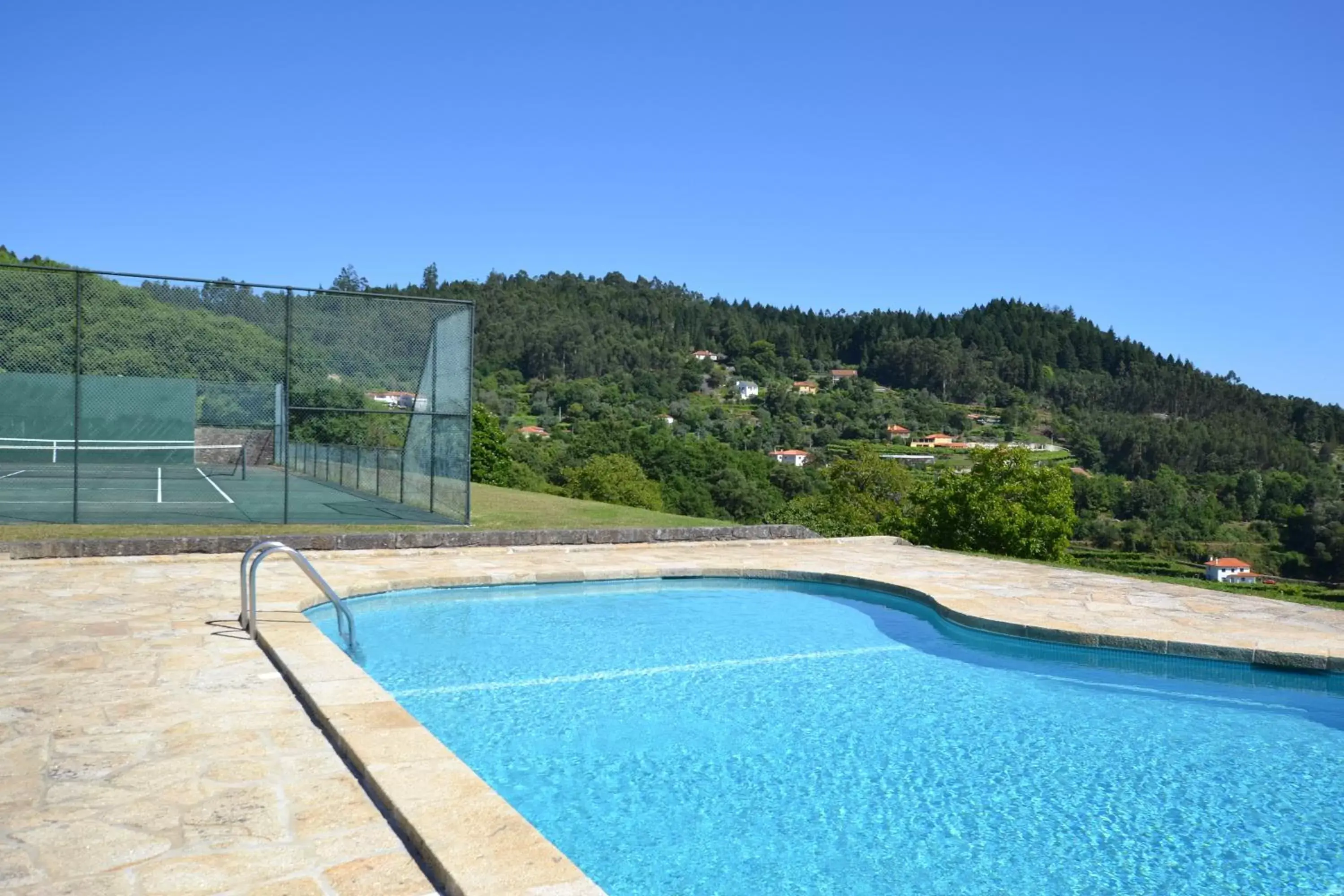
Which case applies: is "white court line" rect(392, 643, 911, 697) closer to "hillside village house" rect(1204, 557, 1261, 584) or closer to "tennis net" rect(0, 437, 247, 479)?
"tennis net" rect(0, 437, 247, 479)

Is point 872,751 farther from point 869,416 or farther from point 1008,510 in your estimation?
point 869,416

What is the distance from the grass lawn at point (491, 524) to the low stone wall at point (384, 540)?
0.28m

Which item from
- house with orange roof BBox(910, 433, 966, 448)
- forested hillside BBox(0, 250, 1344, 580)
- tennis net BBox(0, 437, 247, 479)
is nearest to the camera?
tennis net BBox(0, 437, 247, 479)

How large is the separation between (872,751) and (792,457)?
68.7 m

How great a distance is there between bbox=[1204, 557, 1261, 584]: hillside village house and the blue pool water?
35.0 m

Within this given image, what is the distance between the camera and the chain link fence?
11539mm

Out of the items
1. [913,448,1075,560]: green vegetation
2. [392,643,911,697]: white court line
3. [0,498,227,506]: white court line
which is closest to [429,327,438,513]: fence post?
[0,498,227,506]: white court line

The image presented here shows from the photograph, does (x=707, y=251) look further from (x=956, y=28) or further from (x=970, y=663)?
(x=970, y=663)

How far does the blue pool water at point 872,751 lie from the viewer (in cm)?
381

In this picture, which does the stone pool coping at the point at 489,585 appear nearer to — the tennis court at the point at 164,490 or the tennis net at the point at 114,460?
the tennis court at the point at 164,490

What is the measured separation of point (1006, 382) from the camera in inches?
3489

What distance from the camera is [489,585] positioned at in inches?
363

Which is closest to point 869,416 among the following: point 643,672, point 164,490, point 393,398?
point 164,490

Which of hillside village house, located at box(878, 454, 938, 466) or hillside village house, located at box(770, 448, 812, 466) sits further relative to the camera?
hillside village house, located at box(770, 448, 812, 466)
